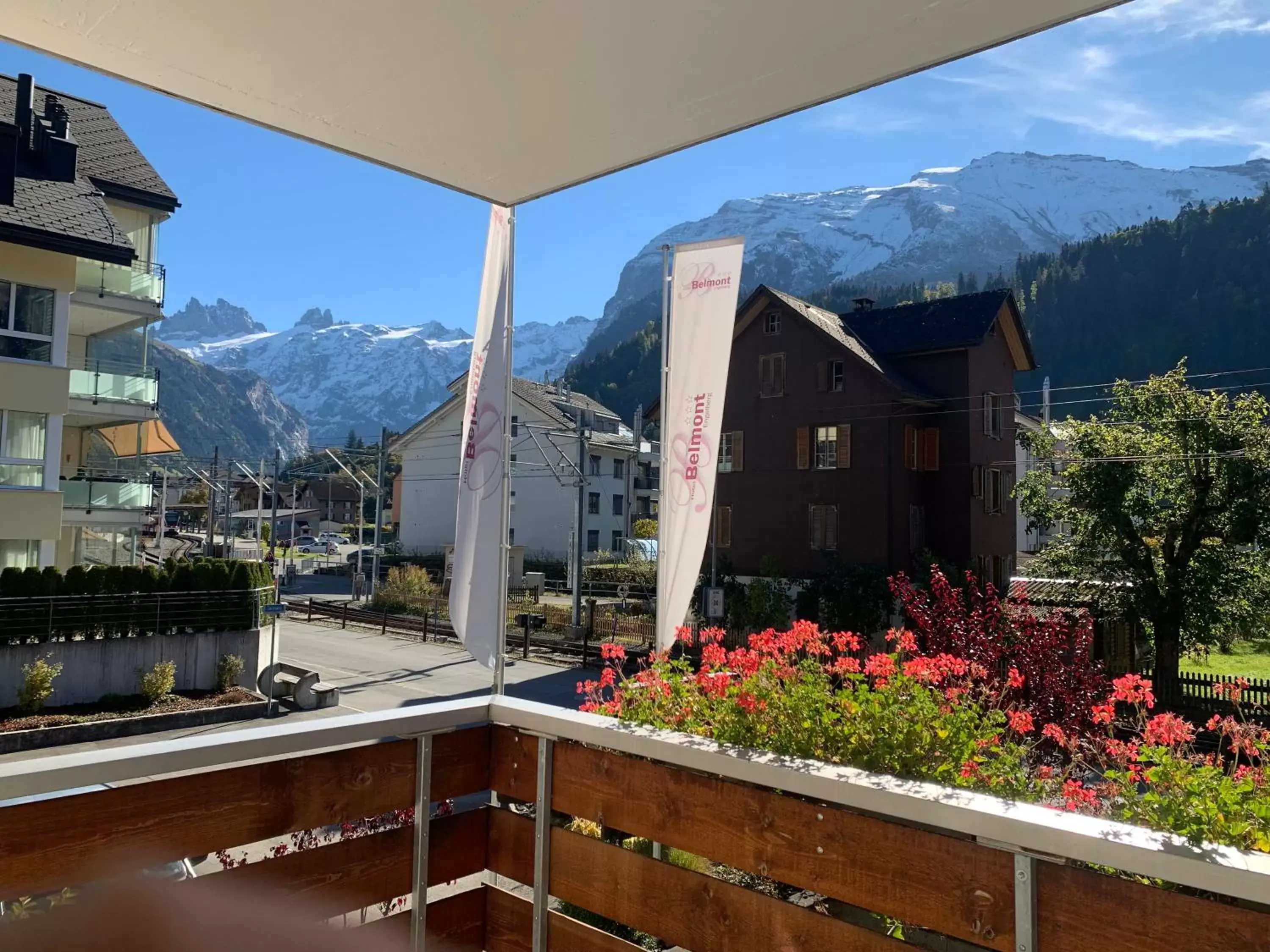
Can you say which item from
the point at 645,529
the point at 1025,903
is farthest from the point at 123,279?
the point at 645,529

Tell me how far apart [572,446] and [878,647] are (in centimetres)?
2202

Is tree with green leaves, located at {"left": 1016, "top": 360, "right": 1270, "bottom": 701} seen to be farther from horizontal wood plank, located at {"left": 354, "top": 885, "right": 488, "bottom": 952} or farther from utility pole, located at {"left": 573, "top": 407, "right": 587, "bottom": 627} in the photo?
horizontal wood plank, located at {"left": 354, "top": 885, "right": 488, "bottom": 952}

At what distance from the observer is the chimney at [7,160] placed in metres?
13.9

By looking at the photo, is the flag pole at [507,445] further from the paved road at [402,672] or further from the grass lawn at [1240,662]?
the grass lawn at [1240,662]

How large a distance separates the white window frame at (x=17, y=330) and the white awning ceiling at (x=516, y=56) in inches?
585

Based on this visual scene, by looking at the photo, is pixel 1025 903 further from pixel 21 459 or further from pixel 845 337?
pixel 845 337

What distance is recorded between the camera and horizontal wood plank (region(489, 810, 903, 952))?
1582 millimetres

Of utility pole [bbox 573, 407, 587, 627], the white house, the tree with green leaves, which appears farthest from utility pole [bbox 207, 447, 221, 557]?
the tree with green leaves

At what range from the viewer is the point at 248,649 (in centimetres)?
1495

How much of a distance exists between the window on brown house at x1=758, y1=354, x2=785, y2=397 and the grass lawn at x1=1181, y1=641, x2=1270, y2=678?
450 inches

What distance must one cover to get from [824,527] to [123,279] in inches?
658

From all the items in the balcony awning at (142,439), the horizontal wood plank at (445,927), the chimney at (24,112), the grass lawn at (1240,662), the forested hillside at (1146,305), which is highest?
the forested hillside at (1146,305)

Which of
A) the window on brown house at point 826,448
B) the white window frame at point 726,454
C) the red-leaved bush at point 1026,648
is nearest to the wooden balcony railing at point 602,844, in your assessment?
the red-leaved bush at point 1026,648

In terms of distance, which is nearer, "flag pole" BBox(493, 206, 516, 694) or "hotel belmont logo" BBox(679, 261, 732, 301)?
"flag pole" BBox(493, 206, 516, 694)
